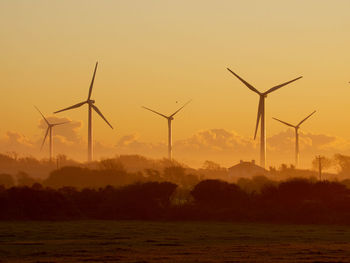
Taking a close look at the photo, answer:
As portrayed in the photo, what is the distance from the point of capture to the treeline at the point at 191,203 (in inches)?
4508

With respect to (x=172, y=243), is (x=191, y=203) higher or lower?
higher

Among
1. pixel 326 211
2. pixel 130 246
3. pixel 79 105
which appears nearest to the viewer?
pixel 130 246

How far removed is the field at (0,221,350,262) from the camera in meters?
61.5

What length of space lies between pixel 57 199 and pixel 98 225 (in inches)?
828

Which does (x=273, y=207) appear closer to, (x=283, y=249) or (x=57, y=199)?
(x=57, y=199)

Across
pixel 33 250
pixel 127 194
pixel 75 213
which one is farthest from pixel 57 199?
pixel 33 250

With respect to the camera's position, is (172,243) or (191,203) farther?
(191,203)

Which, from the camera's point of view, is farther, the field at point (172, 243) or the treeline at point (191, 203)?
the treeline at point (191, 203)

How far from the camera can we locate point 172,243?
244 feet

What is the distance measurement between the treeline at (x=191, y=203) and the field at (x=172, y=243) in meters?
10.5

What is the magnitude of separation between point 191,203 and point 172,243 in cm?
5044

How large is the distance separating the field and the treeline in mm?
10456

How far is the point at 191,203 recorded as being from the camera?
409 ft

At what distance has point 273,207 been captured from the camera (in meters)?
118
